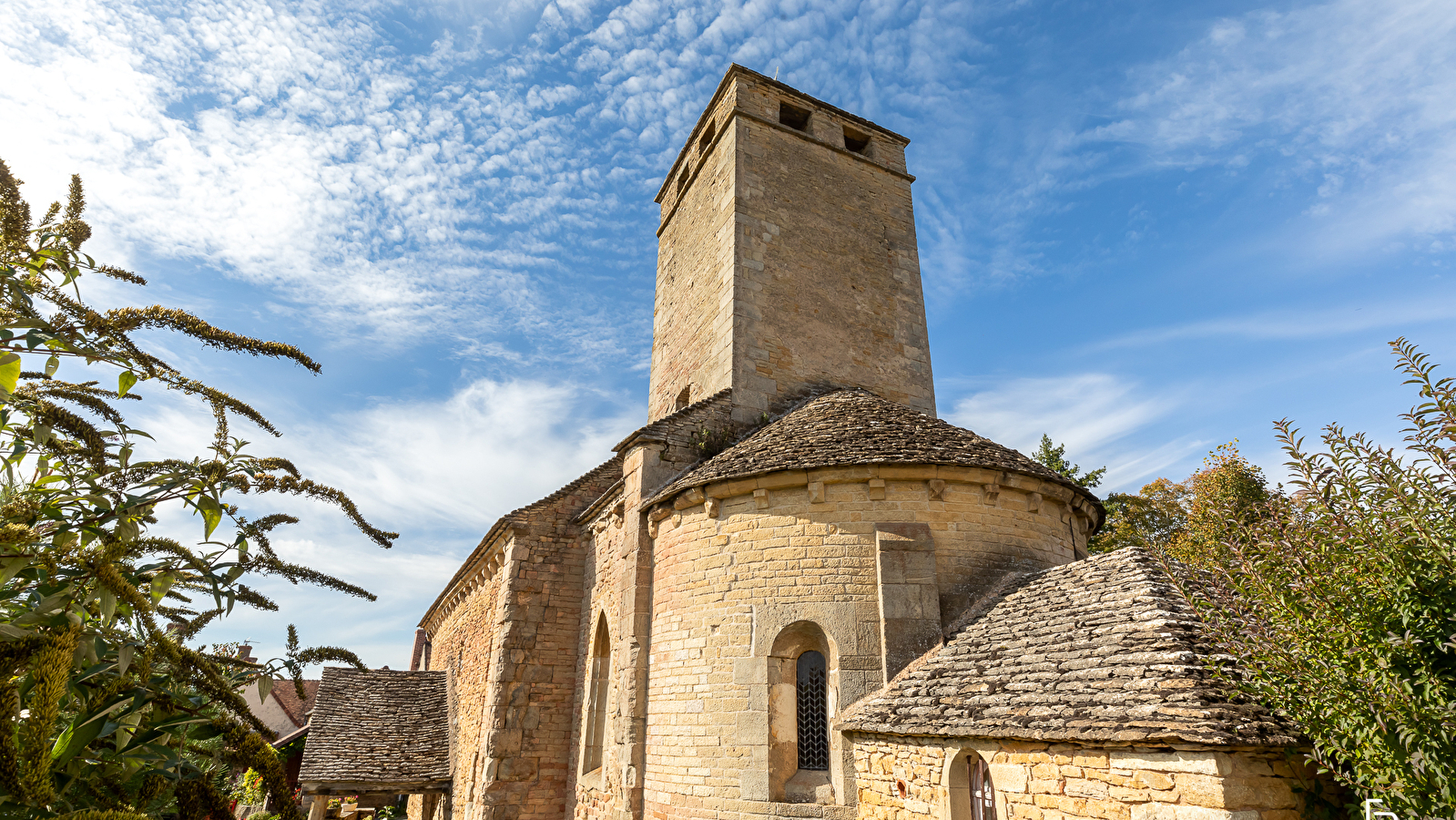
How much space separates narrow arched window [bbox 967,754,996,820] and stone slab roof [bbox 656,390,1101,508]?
3.53 metres

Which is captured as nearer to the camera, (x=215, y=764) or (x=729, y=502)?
(x=215, y=764)

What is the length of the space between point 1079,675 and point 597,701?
27.8 ft

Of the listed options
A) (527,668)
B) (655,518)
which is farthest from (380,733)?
(655,518)

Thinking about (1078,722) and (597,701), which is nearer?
(1078,722)

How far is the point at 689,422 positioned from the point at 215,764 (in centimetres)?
976

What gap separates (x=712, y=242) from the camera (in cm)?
1492

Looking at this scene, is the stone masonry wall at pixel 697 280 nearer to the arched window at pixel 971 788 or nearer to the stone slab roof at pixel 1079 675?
the stone slab roof at pixel 1079 675

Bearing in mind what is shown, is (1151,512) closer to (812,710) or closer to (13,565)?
(812,710)

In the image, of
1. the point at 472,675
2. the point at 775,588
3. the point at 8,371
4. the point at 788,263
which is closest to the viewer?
the point at 8,371

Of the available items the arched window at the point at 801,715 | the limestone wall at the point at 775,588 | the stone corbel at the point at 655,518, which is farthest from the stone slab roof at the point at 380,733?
the arched window at the point at 801,715

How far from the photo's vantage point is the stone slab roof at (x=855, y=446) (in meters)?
8.88

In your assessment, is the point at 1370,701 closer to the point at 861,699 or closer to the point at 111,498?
the point at 861,699

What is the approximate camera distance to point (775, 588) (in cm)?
860

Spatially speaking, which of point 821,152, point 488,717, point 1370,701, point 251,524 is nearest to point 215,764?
point 251,524
